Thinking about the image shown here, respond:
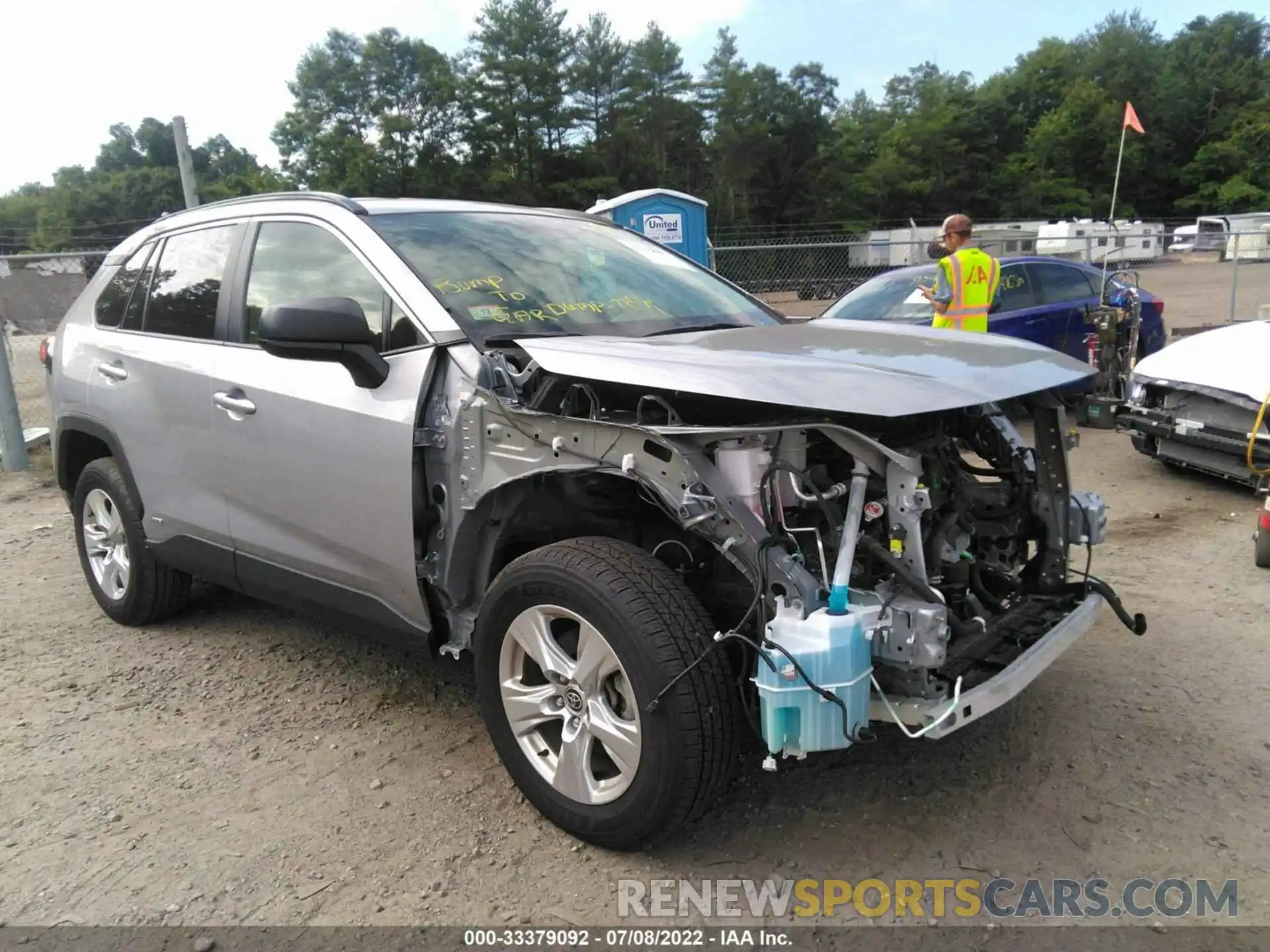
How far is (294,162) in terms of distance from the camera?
53.7 meters

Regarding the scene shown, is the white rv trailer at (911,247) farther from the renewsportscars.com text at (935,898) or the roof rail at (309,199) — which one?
the renewsportscars.com text at (935,898)

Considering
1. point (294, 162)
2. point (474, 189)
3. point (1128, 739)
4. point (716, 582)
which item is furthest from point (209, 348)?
point (294, 162)

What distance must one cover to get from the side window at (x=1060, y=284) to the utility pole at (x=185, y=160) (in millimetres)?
8227

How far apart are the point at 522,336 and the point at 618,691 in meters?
1.19

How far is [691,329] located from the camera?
3420 mm

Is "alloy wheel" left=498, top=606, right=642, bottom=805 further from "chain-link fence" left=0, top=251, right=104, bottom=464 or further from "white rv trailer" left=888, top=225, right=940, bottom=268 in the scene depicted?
"white rv trailer" left=888, top=225, right=940, bottom=268

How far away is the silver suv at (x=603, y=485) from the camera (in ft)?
7.72

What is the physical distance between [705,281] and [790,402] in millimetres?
1984

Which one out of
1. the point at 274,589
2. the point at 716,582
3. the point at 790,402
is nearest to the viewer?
the point at 790,402

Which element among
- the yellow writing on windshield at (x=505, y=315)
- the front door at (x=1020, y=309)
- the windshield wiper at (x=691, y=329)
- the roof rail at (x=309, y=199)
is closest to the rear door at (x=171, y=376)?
the roof rail at (x=309, y=199)

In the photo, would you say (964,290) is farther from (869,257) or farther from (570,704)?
(869,257)

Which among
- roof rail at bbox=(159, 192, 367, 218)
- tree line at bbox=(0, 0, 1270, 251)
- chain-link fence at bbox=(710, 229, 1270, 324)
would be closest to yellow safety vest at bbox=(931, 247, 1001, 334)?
chain-link fence at bbox=(710, 229, 1270, 324)

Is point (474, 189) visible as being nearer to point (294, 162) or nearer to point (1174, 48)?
point (294, 162)

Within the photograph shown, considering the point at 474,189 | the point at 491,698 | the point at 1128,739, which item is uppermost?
the point at 474,189
